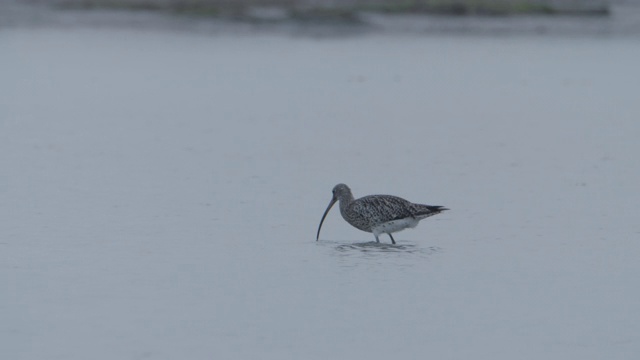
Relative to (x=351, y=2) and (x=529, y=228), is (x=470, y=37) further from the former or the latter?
(x=529, y=228)

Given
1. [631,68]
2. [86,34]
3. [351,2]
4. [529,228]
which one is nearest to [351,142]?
[529,228]

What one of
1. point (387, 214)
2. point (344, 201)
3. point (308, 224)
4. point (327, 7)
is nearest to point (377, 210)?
point (387, 214)

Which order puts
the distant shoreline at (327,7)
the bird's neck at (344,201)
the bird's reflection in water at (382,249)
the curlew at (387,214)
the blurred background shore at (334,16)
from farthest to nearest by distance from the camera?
the distant shoreline at (327,7)
the blurred background shore at (334,16)
the bird's neck at (344,201)
the curlew at (387,214)
the bird's reflection in water at (382,249)

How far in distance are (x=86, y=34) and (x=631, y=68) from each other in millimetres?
15247

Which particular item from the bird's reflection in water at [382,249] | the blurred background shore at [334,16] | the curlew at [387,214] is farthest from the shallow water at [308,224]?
the blurred background shore at [334,16]

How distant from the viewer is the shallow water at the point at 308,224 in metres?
7.54

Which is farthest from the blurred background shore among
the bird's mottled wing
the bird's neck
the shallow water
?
the bird's mottled wing

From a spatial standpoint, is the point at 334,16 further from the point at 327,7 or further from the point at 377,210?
the point at 377,210

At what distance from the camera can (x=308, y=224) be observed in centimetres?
1084

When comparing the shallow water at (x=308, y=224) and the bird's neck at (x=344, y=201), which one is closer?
the shallow water at (x=308, y=224)

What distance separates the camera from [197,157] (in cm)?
1467

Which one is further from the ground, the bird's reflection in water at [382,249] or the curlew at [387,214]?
the curlew at [387,214]

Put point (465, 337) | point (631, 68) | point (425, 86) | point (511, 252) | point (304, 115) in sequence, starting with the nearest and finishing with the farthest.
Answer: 1. point (465, 337)
2. point (511, 252)
3. point (304, 115)
4. point (425, 86)
5. point (631, 68)

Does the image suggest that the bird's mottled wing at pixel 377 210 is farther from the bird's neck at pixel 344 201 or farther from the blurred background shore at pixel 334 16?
the blurred background shore at pixel 334 16
